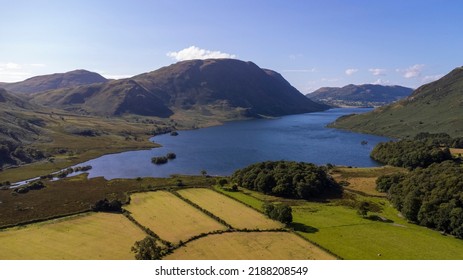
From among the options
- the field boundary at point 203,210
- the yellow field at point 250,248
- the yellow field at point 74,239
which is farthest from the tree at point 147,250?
the field boundary at point 203,210

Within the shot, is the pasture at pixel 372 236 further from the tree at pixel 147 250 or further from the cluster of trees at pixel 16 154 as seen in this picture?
the cluster of trees at pixel 16 154

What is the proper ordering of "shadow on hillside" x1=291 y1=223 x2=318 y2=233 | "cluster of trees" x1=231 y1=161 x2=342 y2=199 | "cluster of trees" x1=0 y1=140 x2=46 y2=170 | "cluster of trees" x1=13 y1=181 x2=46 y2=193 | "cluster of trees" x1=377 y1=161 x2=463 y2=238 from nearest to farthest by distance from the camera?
"shadow on hillside" x1=291 y1=223 x2=318 y2=233 < "cluster of trees" x1=377 y1=161 x2=463 y2=238 < "cluster of trees" x1=231 y1=161 x2=342 y2=199 < "cluster of trees" x1=13 y1=181 x2=46 y2=193 < "cluster of trees" x1=0 y1=140 x2=46 y2=170

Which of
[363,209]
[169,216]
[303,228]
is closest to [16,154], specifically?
[169,216]

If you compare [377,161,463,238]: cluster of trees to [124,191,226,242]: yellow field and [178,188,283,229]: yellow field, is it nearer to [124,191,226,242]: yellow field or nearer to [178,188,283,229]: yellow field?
[178,188,283,229]: yellow field

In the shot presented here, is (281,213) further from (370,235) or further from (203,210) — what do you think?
(203,210)

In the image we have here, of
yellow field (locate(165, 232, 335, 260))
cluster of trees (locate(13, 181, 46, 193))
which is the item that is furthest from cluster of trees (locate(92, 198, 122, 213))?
cluster of trees (locate(13, 181, 46, 193))
